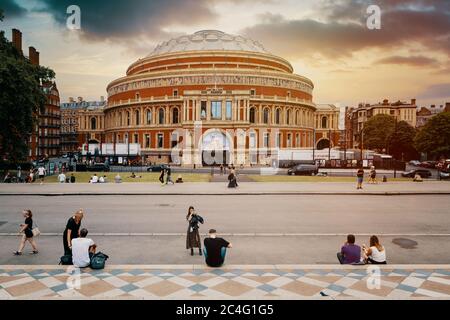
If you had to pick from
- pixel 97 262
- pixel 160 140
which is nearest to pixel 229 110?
pixel 160 140

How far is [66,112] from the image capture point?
13438 cm

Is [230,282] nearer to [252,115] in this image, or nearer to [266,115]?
[252,115]

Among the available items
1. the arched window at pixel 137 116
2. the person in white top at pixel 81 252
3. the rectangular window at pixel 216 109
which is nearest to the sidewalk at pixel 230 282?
the person in white top at pixel 81 252

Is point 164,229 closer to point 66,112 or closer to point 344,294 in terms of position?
point 344,294

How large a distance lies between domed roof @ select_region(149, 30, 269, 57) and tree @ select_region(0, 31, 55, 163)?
4785 cm

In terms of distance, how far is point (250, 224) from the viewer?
673 inches

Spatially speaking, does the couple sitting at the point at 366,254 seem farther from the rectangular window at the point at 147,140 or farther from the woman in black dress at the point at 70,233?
the rectangular window at the point at 147,140

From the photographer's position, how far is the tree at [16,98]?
109 feet

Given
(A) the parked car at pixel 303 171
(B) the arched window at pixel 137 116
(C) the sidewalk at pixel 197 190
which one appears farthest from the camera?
(B) the arched window at pixel 137 116

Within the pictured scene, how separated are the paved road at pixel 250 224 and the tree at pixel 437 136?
49.6 m

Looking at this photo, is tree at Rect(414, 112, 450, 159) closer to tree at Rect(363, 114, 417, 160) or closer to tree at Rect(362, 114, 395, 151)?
tree at Rect(363, 114, 417, 160)

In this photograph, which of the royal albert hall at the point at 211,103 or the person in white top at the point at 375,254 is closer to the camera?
the person in white top at the point at 375,254

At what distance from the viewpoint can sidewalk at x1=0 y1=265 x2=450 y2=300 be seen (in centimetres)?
841

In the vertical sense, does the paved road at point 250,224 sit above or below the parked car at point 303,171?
below
